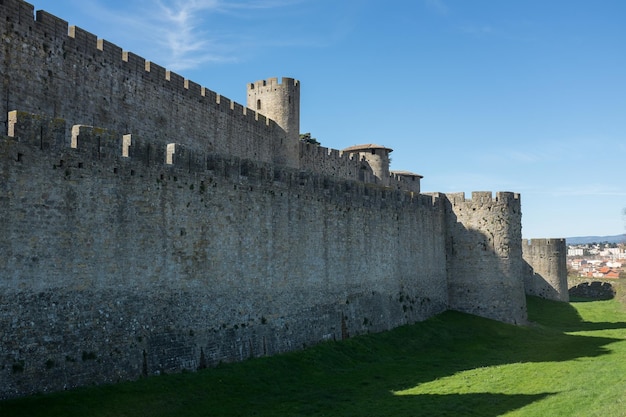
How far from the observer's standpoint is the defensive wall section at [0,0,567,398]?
14.0 m

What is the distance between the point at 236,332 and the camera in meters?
19.6

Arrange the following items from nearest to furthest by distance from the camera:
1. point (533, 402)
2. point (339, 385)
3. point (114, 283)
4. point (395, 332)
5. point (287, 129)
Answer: point (114, 283)
point (533, 402)
point (339, 385)
point (395, 332)
point (287, 129)

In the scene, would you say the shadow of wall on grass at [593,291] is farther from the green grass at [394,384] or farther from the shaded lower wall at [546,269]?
the green grass at [394,384]

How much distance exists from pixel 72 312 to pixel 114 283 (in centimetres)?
140

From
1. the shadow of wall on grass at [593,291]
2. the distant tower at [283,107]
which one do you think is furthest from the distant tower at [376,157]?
the shadow of wall on grass at [593,291]

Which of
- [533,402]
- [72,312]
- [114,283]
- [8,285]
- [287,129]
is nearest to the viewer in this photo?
[8,285]

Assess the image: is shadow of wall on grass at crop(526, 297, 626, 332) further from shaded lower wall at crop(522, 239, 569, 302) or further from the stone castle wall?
the stone castle wall

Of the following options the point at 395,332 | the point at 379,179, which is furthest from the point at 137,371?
the point at 379,179

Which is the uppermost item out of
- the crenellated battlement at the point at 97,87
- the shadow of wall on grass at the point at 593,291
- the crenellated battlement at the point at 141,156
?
the crenellated battlement at the point at 97,87

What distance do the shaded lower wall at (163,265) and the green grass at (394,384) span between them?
2.13ft

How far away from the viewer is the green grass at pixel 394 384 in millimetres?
15203

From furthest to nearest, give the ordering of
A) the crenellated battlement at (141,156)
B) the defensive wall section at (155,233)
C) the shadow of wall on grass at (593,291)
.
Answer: the shadow of wall on grass at (593,291)
the crenellated battlement at (141,156)
the defensive wall section at (155,233)

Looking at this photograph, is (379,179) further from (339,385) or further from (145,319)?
(145,319)

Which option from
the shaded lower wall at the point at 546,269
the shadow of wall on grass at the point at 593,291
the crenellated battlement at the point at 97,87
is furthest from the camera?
the shadow of wall on grass at the point at 593,291
